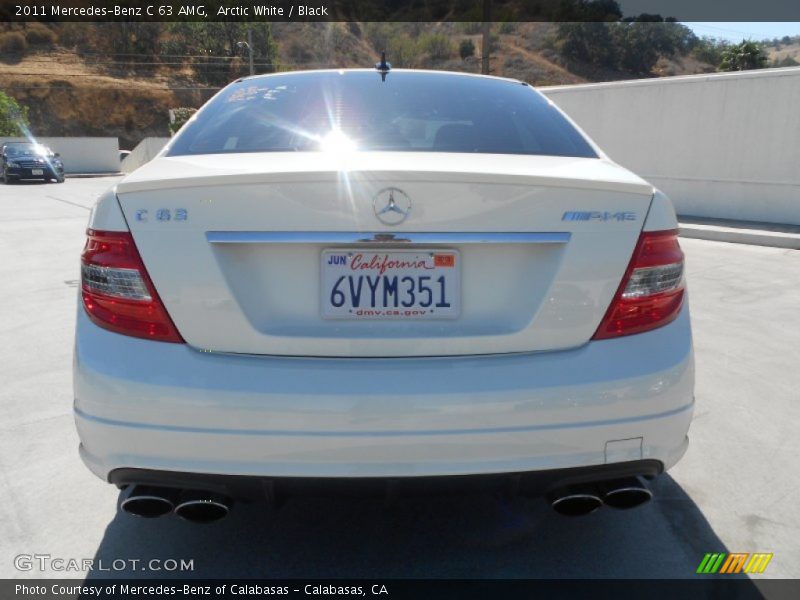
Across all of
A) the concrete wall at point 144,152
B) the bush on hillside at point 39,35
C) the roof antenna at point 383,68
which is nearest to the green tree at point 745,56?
the concrete wall at point 144,152

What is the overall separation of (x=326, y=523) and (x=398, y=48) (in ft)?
254

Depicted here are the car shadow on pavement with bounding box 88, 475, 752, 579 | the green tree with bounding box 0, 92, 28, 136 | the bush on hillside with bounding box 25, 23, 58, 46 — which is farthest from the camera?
the bush on hillside with bounding box 25, 23, 58, 46

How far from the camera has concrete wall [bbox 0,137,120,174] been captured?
3428cm

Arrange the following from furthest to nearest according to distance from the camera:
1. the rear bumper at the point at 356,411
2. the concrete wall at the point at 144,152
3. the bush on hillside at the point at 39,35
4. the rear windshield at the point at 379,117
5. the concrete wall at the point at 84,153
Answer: the bush on hillside at the point at 39,35
the concrete wall at the point at 144,152
the concrete wall at the point at 84,153
the rear windshield at the point at 379,117
the rear bumper at the point at 356,411

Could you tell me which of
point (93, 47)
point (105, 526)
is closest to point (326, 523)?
point (105, 526)

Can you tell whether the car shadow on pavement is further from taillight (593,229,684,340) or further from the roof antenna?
the roof antenna

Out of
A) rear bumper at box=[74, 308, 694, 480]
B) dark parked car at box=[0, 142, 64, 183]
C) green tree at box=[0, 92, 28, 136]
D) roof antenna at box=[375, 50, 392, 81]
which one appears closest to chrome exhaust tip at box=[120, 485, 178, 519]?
rear bumper at box=[74, 308, 694, 480]

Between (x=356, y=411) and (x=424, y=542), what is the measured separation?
86 cm

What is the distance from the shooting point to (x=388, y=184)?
1841 millimetres

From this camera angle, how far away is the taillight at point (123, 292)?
1886mm

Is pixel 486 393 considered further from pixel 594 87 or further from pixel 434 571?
pixel 594 87

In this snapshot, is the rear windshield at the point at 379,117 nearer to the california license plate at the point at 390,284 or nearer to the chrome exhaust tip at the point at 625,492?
the california license plate at the point at 390,284

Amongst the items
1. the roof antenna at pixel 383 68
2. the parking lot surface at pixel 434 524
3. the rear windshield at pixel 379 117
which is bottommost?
the parking lot surface at pixel 434 524

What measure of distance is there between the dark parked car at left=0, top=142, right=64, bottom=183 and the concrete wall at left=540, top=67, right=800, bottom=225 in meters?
19.1
